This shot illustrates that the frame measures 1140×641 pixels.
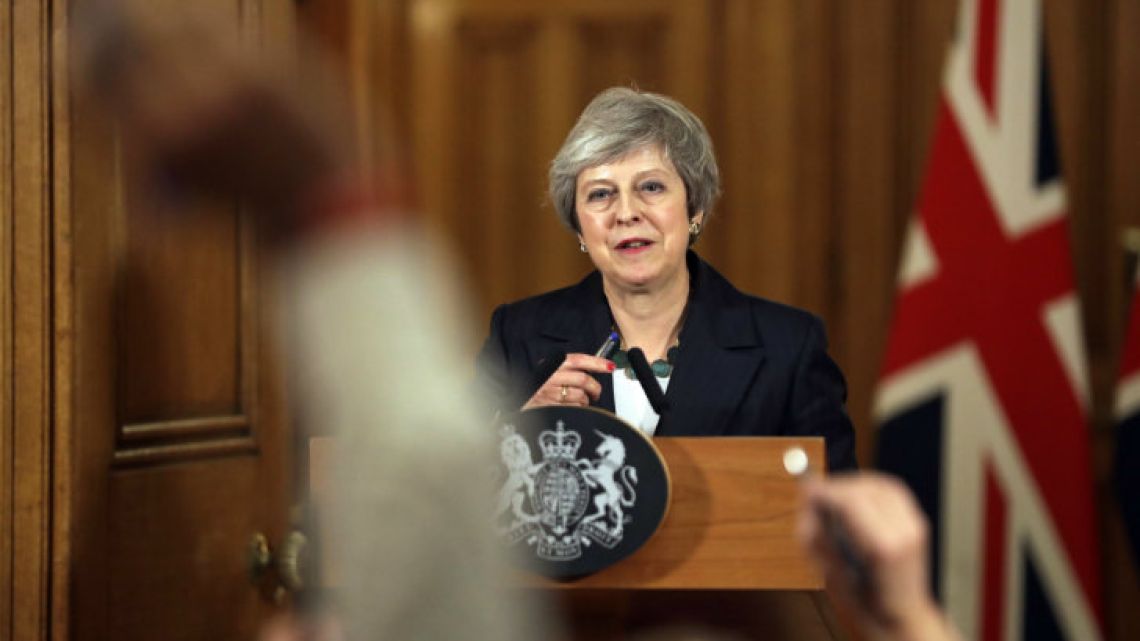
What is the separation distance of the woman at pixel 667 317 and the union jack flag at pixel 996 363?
2.78 ft

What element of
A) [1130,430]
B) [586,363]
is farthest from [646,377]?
[1130,430]

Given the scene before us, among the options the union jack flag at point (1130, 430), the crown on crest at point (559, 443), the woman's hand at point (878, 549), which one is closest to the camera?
the woman's hand at point (878, 549)

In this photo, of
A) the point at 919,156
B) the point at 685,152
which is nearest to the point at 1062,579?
the point at 919,156

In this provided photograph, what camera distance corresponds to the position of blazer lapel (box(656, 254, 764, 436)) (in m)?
1.84

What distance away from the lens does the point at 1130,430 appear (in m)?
2.65

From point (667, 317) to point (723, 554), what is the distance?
769 mm

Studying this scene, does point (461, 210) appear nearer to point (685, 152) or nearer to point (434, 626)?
point (685, 152)

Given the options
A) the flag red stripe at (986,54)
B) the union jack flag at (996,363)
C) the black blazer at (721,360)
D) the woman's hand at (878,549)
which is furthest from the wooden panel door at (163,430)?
the flag red stripe at (986,54)

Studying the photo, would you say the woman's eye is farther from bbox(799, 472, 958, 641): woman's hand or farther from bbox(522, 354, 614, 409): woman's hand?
bbox(799, 472, 958, 641): woman's hand

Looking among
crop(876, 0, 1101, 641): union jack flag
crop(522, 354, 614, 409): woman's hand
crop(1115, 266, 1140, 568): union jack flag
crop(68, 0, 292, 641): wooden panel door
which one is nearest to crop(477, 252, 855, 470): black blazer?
crop(522, 354, 614, 409): woman's hand

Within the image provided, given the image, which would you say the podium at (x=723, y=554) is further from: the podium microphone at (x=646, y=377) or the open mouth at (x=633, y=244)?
the open mouth at (x=633, y=244)

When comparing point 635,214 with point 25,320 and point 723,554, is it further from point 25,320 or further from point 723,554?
point 25,320

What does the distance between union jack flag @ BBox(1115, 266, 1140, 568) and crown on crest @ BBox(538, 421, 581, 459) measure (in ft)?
6.12

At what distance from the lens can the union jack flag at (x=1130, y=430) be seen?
8.60ft
